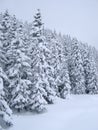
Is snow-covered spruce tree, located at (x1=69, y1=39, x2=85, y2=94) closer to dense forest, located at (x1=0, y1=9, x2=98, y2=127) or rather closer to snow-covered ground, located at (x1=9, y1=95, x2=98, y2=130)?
dense forest, located at (x1=0, y1=9, x2=98, y2=127)

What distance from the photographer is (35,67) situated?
3366cm

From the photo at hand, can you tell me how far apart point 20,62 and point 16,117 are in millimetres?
7128

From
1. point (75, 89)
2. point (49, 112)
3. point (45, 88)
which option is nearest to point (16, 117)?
point (49, 112)

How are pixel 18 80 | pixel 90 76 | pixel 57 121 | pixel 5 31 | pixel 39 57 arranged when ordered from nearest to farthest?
pixel 57 121, pixel 18 80, pixel 39 57, pixel 5 31, pixel 90 76

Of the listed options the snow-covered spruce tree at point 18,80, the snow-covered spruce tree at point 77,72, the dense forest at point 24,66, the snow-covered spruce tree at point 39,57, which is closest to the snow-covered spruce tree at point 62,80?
the dense forest at point 24,66

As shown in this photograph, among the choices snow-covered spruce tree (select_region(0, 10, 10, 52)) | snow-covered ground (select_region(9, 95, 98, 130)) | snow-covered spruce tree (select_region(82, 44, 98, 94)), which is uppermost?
snow-covered spruce tree (select_region(0, 10, 10, 52))

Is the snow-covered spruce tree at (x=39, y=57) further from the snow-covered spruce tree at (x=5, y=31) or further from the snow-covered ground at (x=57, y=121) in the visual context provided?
the snow-covered spruce tree at (x=5, y=31)

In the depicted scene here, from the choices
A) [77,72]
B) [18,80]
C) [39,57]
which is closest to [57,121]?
[18,80]

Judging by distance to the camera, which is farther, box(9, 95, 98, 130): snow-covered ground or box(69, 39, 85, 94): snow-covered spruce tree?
box(69, 39, 85, 94): snow-covered spruce tree

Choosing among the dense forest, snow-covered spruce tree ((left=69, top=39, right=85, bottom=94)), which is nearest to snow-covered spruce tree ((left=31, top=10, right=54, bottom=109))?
the dense forest

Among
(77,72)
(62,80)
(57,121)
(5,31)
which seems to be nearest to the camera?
(57,121)

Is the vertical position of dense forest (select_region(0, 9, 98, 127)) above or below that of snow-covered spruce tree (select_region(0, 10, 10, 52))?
below

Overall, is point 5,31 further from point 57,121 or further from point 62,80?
point 62,80

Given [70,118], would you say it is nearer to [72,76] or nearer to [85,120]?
[85,120]
